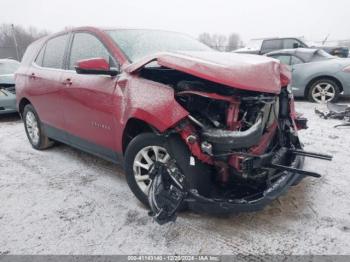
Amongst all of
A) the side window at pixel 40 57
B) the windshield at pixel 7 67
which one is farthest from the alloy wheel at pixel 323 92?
the windshield at pixel 7 67

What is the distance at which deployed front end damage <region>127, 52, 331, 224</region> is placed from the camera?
225cm

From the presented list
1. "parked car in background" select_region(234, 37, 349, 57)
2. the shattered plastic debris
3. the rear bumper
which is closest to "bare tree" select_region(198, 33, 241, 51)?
"parked car in background" select_region(234, 37, 349, 57)

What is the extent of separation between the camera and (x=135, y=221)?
266 centimetres

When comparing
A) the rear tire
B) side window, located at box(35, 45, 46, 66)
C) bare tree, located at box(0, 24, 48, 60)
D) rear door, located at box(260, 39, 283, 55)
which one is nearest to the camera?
side window, located at box(35, 45, 46, 66)

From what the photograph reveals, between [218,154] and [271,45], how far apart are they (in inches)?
456

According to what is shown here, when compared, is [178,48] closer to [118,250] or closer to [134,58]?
[134,58]

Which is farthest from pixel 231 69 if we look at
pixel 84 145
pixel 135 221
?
pixel 84 145

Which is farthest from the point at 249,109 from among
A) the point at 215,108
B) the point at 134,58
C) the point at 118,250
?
the point at 118,250

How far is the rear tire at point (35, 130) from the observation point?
4500 millimetres

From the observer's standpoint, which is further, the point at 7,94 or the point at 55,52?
the point at 7,94

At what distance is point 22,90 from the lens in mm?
4609

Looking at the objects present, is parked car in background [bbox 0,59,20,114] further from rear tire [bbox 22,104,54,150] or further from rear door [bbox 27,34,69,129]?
rear door [bbox 27,34,69,129]

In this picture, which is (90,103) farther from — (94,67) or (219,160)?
A: (219,160)

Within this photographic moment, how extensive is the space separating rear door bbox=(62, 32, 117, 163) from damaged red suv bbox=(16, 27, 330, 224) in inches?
0.6
